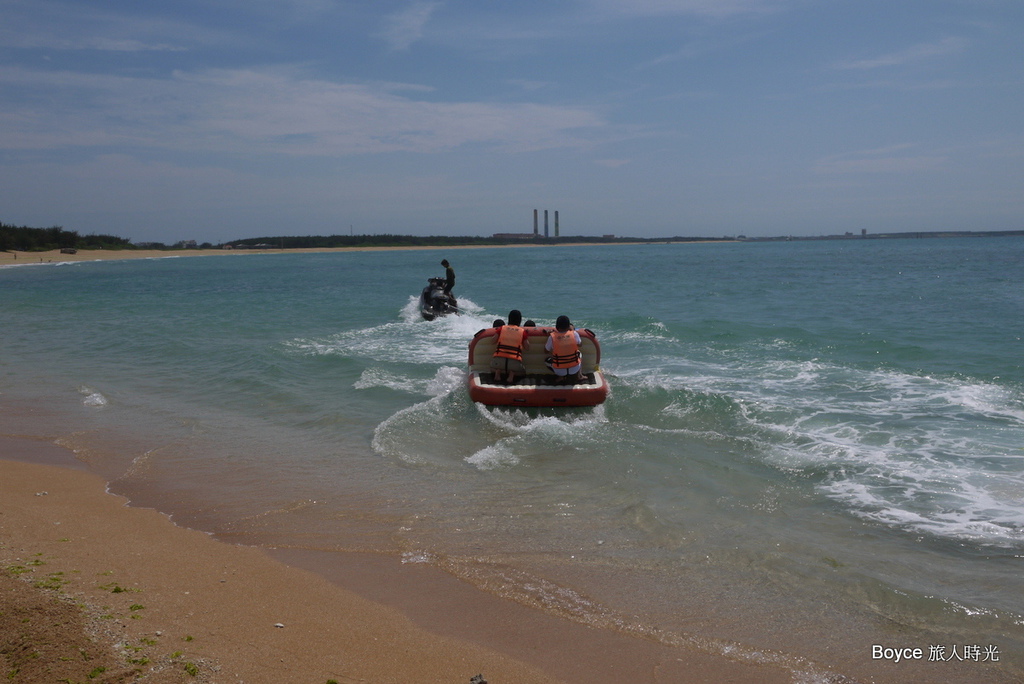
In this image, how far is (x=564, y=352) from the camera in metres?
9.82

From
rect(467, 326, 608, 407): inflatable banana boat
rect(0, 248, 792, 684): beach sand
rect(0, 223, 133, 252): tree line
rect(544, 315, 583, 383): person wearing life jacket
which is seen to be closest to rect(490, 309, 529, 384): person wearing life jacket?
rect(467, 326, 608, 407): inflatable banana boat

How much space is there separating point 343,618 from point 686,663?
1976mm

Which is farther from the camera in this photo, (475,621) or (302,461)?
(302,461)

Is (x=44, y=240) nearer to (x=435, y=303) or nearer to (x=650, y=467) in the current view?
(x=435, y=303)

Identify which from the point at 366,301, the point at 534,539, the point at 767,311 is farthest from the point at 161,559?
the point at 366,301

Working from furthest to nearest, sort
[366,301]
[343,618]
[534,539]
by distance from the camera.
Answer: [366,301]
[534,539]
[343,618]

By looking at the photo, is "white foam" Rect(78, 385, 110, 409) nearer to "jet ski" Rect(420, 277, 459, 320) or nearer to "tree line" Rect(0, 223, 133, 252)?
"jet ski" Rect(420, 277, 459, 320)

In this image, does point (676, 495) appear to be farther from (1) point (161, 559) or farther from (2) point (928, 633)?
(1) point (161, 559)

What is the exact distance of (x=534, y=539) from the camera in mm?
5391

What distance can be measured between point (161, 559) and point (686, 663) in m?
3.54

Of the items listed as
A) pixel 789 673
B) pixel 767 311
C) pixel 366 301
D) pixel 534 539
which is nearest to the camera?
pixel 789 673

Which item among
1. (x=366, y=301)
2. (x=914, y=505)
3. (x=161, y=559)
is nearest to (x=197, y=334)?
(x=366, y=301)

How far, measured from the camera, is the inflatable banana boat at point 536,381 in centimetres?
923

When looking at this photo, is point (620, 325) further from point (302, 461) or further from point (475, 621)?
point (475, 621)
